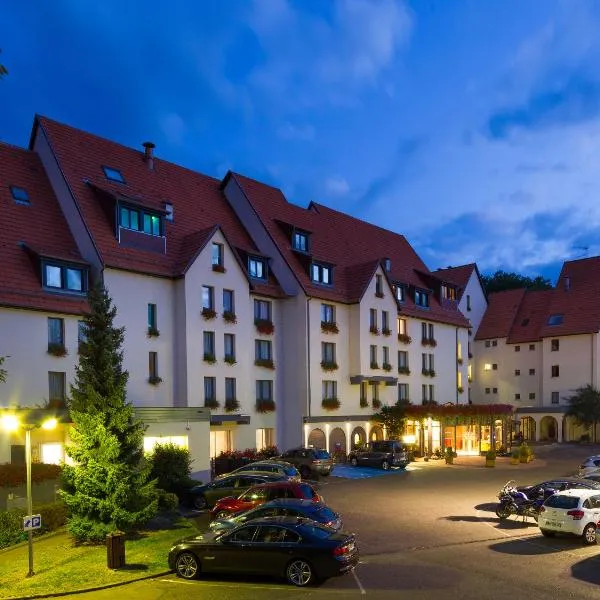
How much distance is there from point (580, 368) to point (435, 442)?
72.1 feet

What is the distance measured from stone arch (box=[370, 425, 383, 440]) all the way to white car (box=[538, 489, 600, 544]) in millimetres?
28777

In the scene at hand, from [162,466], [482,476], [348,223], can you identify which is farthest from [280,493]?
[348,223]

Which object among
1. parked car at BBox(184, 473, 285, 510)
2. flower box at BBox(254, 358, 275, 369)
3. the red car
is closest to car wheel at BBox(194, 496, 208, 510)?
parked car at BBox(184, 473, 285, 510)

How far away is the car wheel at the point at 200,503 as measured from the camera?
28.4 m

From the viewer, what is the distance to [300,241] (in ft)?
165

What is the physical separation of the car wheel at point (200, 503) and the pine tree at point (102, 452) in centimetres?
439

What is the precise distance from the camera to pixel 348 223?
2363 inches

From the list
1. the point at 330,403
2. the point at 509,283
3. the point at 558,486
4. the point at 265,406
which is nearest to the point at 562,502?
the point at 558,486

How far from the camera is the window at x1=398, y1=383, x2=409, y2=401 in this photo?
55.4 meters

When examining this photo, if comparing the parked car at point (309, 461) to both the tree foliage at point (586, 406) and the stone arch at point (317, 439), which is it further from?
the tree foliage at point (586, 406)

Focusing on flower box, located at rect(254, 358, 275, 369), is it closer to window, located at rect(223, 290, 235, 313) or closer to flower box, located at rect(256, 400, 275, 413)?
flower box, located at rect(256, 400, 275, 413)

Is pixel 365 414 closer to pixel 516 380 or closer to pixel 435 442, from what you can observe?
pixel 435 442

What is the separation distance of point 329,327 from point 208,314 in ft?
36.0

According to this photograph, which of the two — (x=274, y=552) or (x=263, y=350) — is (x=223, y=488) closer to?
(x=274, y=552)
